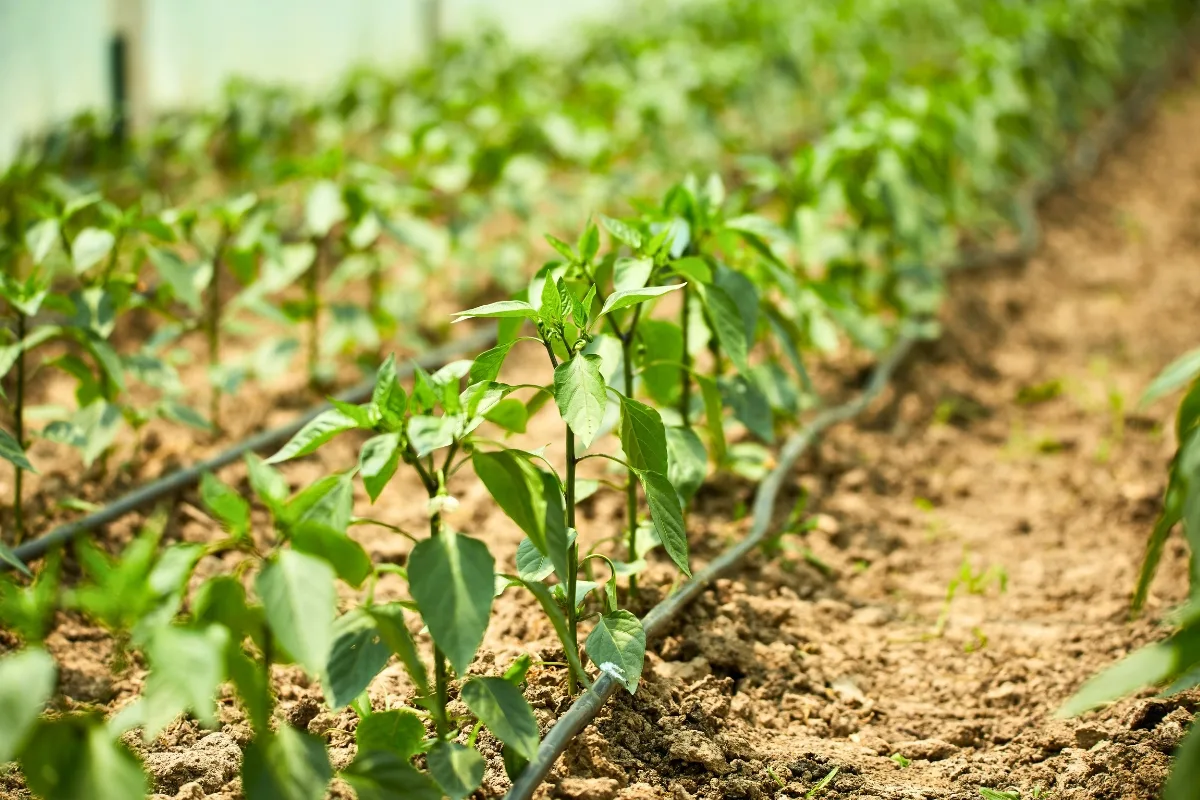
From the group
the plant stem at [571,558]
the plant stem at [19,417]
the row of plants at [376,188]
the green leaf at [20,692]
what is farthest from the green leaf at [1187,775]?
the plant stem at [19,417]

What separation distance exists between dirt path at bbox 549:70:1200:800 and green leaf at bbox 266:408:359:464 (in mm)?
643

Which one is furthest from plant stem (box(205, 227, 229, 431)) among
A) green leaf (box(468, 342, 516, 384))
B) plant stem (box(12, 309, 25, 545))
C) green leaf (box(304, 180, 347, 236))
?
green leaf (box(468, 342, 516, 384))

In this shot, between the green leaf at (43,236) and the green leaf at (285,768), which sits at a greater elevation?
the green leaf at (43,236)

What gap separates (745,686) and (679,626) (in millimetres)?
175

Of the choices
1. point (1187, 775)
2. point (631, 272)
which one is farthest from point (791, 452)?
point (1187, 775)

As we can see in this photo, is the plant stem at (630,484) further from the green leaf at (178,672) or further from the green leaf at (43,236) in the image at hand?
the green leaf at (43,236)

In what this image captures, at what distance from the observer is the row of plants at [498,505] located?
1337mm

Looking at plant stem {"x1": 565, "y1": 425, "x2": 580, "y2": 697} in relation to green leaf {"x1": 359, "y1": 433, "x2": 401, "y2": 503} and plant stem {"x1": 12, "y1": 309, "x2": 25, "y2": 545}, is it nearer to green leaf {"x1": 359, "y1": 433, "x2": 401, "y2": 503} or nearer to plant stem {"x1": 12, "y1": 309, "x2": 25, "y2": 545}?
green leaf {"x1": 359, "y1": 433, "x2": 401, "y2": 503}

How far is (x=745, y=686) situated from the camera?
7.04 ft

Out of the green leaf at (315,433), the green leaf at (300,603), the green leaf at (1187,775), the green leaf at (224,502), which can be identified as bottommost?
the green leaf at (1187,775)

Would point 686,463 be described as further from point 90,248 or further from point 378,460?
point 90,248

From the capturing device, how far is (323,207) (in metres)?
3.09

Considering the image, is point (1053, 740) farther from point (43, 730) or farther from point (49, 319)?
point (49, 319)

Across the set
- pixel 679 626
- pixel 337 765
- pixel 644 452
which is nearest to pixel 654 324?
pixel 644 452
